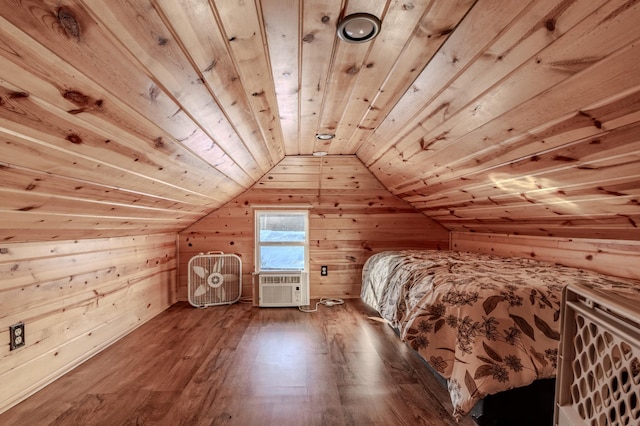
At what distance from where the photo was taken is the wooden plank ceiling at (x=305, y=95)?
0.86 meters

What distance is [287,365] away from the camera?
220cm

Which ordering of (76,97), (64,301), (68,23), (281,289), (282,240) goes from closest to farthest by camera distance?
1. (68,23)
2. (76,97)
3. (64,301)
4. (281,289)
5. (282,240)

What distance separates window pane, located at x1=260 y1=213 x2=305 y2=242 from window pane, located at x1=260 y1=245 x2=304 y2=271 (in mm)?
113

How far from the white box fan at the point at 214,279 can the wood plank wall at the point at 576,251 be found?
2.80m

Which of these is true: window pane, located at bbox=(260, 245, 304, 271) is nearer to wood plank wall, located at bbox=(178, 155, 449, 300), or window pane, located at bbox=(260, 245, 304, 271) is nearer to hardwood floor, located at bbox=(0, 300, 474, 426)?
wood plank wall, located at bbox=(178, 155, 449, 300)

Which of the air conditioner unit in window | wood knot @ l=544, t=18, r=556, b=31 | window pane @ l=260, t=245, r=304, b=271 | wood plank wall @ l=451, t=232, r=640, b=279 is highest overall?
wood knot @ l=544, t=18, r=556, b=31

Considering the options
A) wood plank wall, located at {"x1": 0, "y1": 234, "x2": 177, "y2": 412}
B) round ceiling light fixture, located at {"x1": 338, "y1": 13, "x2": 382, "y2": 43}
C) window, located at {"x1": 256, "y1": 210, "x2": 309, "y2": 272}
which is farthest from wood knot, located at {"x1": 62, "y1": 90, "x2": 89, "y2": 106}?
window, located at {"x1": 256, "y1": 210, "x2": 309, "y2": 272}

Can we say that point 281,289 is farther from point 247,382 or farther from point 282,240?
point 247,382

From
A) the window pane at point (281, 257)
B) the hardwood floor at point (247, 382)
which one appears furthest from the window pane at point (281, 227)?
the hardwood floor at point (247, 382)

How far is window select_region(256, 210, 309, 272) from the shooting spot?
13.1 feet

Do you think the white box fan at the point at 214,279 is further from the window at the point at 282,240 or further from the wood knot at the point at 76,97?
the wood knot at the point at 76,97

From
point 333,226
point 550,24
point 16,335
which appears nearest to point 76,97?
point 550,24

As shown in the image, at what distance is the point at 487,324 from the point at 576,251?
1.34 meters

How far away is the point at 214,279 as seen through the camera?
3648mm
